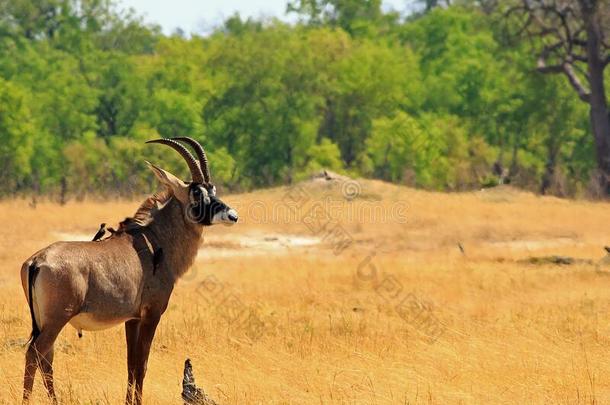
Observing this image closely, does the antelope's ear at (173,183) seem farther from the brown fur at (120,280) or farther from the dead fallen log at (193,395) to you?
the dead fallen log at (193,395)

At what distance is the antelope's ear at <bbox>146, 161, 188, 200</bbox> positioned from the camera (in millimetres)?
9594

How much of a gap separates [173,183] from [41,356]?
2.05 m

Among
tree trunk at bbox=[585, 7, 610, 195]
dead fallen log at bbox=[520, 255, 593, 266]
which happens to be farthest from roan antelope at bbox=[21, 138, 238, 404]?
tree trunk at bbox=[585, 7, 610, 195]

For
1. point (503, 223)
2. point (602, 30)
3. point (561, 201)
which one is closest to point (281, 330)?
point (503, 223)

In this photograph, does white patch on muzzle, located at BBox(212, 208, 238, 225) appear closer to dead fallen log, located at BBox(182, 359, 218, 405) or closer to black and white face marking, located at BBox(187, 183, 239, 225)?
black and white face marking, located at BBox(187, 183, 239, 225)

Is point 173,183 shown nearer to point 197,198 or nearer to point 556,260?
point 197,198

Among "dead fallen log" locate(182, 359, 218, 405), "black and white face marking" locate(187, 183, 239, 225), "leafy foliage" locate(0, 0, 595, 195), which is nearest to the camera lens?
"dead fallen log" locate(182, 359, 218, 405)

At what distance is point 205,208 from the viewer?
961 centimetres

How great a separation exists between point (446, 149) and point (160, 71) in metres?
12.9

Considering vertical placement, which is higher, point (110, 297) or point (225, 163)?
point (110, 297)

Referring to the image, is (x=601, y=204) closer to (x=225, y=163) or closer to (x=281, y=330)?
(x=225, y=163)

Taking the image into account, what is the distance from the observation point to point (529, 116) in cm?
5106

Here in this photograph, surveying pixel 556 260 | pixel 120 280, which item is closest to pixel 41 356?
pixel 120 280

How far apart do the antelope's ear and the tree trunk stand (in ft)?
112
